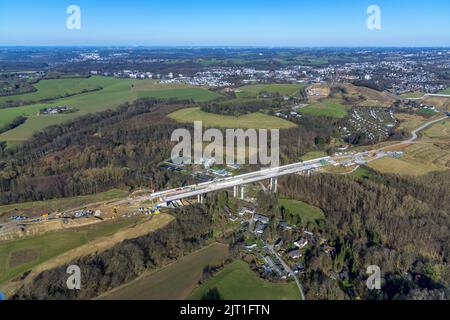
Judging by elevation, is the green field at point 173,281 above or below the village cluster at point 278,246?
below

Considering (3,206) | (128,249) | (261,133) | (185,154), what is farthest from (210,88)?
(128,249)

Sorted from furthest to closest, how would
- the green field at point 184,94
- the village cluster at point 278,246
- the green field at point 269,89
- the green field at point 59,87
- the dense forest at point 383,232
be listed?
the green field at point 269,89 < the green field at point 184,94 < the green field at point 59,87 < the village cluster at point 278,246 < the dense forest at point 383,232

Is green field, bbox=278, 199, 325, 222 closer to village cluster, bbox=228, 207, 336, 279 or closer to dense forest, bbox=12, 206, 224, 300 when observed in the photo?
village cluster, bbox=228, 207, 336, 279

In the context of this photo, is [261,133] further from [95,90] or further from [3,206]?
[95,90]

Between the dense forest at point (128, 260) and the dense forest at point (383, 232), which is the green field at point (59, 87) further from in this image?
the dense forest at point (383, 232)

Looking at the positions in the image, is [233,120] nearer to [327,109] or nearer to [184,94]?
[327,109]

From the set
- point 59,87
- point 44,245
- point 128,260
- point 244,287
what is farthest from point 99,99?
point 244,287

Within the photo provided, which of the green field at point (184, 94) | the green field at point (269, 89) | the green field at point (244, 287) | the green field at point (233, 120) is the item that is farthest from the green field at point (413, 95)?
the green field at point (244, 287)
